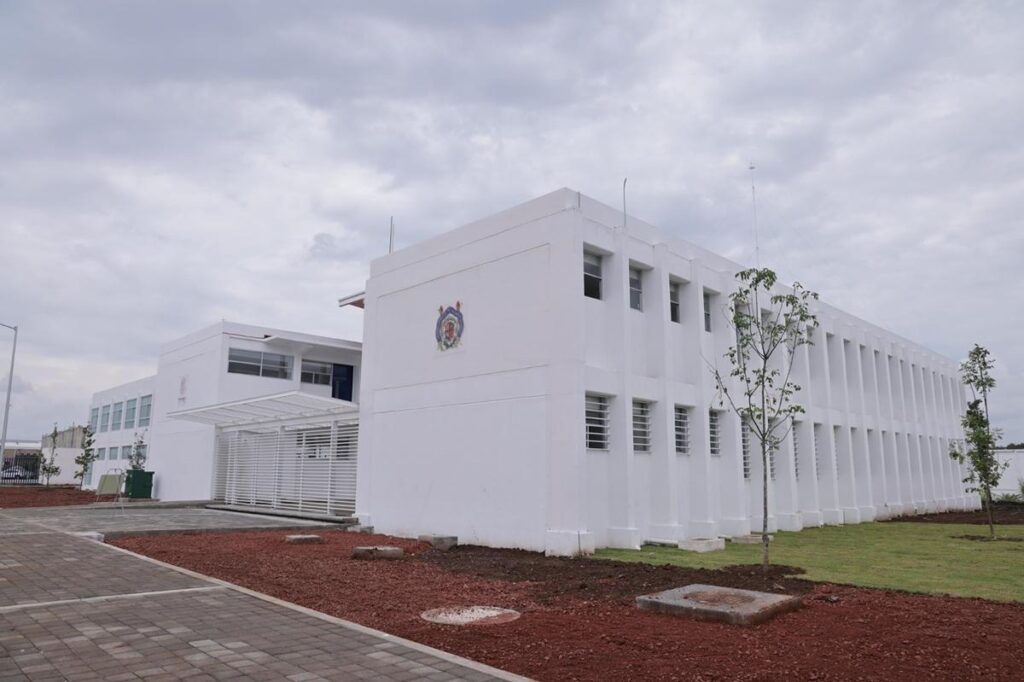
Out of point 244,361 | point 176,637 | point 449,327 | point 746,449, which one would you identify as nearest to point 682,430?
point 746,449

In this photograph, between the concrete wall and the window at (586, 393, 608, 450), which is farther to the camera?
the concrete wall

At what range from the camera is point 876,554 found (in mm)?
14047

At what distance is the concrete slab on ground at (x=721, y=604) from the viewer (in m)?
7.12

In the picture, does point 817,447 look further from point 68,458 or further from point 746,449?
point 68,458

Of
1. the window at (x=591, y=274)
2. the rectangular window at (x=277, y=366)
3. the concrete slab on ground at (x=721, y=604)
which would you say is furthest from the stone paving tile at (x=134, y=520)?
the concrete slab on ground at (x=721, y=604)

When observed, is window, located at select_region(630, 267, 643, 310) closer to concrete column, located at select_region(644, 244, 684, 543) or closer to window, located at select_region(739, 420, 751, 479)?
concrete column, located at select_region(644, 244, 684, 543)

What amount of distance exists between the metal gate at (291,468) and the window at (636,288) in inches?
348

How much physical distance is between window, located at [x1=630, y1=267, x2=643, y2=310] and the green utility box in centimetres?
2599

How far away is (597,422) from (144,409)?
32.1 meters

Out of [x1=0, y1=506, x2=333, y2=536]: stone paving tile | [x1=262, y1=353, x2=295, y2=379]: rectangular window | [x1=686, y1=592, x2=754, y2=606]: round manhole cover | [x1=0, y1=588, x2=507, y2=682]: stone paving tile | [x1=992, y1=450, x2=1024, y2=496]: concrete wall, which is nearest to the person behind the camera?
[x1=0, y1=588, x2=507, y2=682]: stone paving tile

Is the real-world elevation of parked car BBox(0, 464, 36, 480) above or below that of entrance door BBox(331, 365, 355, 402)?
below

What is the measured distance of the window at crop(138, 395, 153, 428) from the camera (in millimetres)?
37200

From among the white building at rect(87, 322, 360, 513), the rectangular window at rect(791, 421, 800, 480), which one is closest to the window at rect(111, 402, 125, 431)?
the white building at rect(87, 322, 360, 513)

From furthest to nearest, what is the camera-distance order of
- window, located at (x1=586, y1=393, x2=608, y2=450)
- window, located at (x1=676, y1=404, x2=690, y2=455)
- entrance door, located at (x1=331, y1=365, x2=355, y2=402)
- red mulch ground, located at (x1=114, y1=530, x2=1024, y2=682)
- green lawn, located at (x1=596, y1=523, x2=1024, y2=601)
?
entrance door, located at (x1=331, y1=365, x2=355, y2=402) → window, located at (x1=676, y1=404, x2=690, y2=455) → window, located at (x1=586, y1=393, x2=608, y2=450) → green lawn, located at (x1=596, y1=523, x2=1024, y2=601) → red mulch ground, located at (x1=114, y1=530, x2=1024, y2=682)
